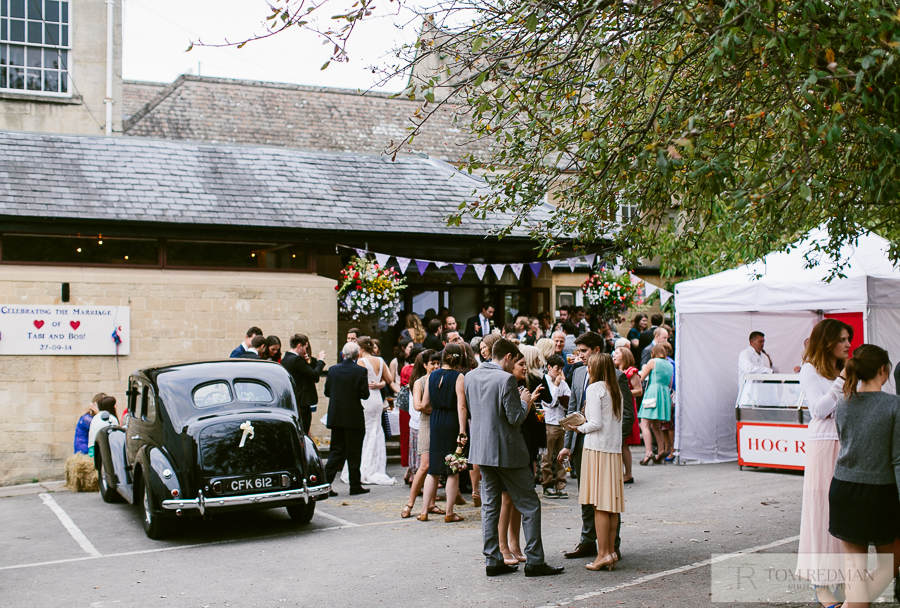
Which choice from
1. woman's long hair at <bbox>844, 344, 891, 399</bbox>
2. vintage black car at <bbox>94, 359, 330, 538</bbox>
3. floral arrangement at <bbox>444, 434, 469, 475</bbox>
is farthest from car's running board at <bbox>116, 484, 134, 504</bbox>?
woman's long hair at <bbox>844, 344, 891, 399</bbox>

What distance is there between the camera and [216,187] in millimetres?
14805

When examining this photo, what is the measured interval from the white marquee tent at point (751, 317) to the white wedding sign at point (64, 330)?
8939 millimetres

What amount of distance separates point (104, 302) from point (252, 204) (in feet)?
9.87

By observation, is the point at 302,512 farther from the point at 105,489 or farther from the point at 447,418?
the point at 105,489

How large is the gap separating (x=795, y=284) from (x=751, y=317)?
7.93 ft

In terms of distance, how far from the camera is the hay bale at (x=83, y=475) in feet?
37.4

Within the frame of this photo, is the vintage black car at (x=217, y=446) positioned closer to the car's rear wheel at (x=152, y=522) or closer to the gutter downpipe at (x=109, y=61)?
the car's rear wheel at (x=152, y=522)

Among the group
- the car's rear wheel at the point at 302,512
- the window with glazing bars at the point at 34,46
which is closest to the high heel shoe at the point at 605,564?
the car's rear wheel at the point at 302,512

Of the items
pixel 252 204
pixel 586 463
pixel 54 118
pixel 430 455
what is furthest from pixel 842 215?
pixel 54 118

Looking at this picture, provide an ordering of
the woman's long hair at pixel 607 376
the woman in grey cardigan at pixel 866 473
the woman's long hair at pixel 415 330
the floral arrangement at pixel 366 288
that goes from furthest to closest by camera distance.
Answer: the floral arrangement at pixel 366 288
the woman's long hair at pixel 415 330
the woman's long hair at pixel 607 376
the woman in grey cardigan at pixel 866 473

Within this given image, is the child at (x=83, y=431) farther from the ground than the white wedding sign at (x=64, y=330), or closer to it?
closer to it

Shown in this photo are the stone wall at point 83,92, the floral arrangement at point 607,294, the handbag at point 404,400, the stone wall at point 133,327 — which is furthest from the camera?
the stone wall at point 83,92

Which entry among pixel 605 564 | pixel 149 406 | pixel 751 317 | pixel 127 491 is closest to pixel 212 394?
pixel 149 406

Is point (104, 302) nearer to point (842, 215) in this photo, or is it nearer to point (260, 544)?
point (260, 544)
